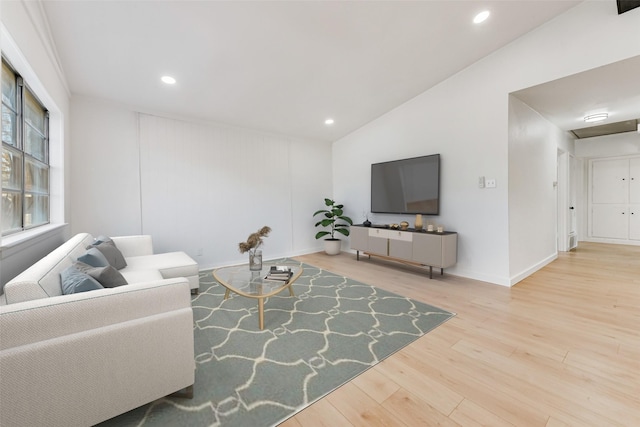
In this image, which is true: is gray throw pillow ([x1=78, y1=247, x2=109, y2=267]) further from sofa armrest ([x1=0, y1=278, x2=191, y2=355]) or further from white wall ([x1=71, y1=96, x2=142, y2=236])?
white wall ([x1=71, y1=96, x2=142, y2=236])

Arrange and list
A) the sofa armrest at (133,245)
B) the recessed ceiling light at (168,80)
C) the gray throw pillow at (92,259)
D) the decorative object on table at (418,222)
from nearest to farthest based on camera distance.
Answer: the gray throw pillow at (92,259)
the recessed ceiling light at (168,80)
the sofa armrest at (133,245)
the decorative object on table at (418,222)

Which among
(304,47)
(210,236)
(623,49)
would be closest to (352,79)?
(304,47)

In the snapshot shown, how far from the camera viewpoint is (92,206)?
11.4 feet

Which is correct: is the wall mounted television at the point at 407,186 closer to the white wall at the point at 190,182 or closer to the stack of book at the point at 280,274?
the white wall at the point at 190,182

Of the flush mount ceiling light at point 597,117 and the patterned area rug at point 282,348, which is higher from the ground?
the flush mount ceiling light at point 597,117

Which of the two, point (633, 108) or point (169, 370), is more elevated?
point (633, 108)

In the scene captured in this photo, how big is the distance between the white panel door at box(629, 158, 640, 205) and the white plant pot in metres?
6.63

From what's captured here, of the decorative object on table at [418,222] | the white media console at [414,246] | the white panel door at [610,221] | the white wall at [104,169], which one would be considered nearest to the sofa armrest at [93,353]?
the white wall at [104,169]

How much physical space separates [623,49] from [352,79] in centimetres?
270

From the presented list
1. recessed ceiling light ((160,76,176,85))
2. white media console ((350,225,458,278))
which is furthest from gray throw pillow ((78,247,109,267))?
white media console ((350,225,458,278))

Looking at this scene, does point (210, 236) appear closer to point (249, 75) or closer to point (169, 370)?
point (249, 75)

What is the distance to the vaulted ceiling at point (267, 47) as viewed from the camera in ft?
7.50

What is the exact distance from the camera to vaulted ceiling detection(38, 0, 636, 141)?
7.50ft

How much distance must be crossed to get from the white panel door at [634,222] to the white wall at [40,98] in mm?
9763
